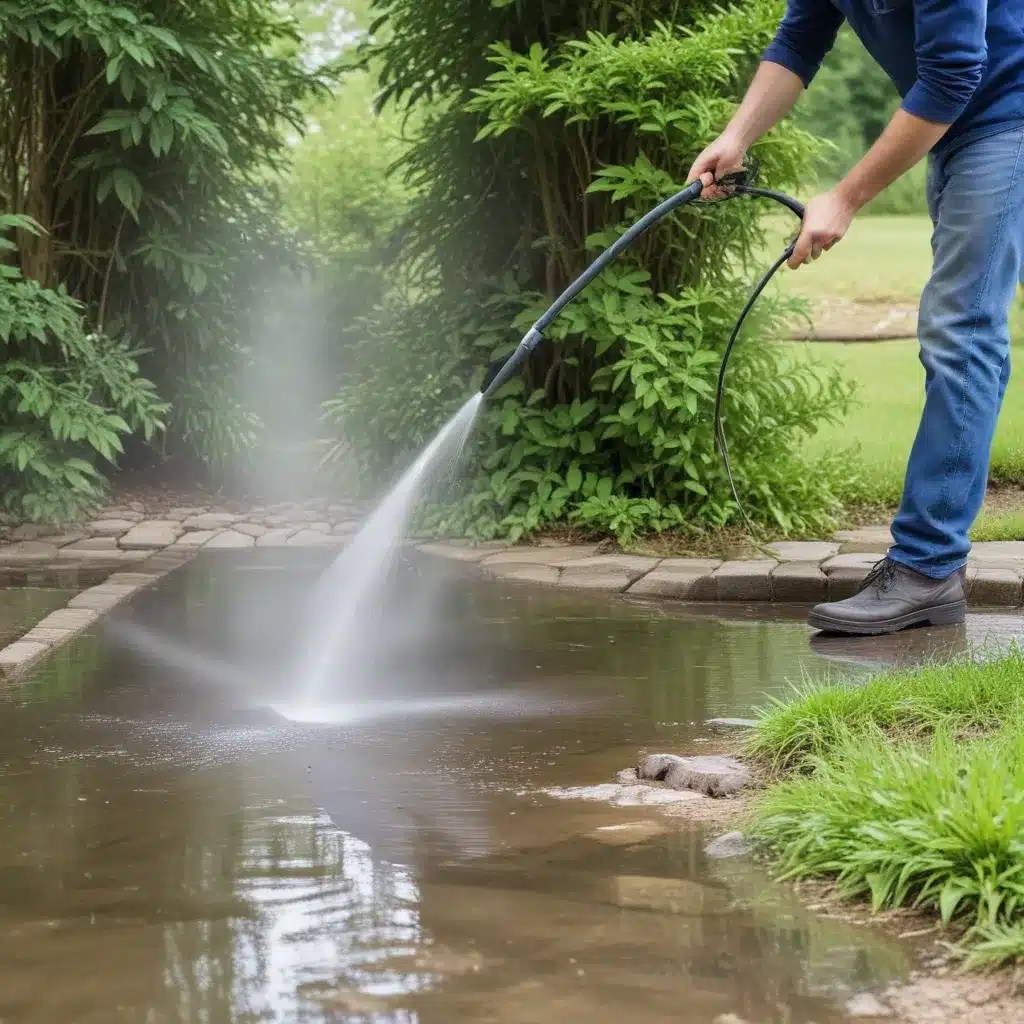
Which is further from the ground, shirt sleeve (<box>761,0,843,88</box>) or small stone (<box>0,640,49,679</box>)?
shirt sleeve (<box>761,0,843,88</box>)

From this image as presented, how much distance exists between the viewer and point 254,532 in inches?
296

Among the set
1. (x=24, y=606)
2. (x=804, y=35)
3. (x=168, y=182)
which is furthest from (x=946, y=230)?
(x=168, y=182)

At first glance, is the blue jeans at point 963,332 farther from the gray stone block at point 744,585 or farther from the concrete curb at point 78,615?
the concrete curb at point 78,615

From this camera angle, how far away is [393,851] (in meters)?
2.65

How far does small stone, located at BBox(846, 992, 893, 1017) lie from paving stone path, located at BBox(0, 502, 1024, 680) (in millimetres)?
2952

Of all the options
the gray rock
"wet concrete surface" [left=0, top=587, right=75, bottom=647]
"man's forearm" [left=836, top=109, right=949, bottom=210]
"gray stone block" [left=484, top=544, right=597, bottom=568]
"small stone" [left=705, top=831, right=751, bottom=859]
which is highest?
"man's forearm" [left=836, top=109, right=949, bottom=210]

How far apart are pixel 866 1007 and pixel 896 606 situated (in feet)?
8.40

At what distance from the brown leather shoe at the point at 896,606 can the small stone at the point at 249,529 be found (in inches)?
144

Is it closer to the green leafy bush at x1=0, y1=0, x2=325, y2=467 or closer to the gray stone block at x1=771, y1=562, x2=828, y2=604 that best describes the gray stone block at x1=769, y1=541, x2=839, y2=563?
the gray stone block at x1=771, y1=562, x2=828, y2=604

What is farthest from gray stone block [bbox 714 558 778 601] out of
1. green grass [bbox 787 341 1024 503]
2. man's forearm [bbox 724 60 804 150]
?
green grass [bbox 787 341 1024 503]

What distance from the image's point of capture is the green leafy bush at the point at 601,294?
6363 millimetres

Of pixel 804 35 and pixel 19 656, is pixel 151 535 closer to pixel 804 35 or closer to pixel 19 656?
pixel 19 656

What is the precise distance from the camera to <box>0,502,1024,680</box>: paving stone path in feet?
17.1

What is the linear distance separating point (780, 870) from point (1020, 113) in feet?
8.45
